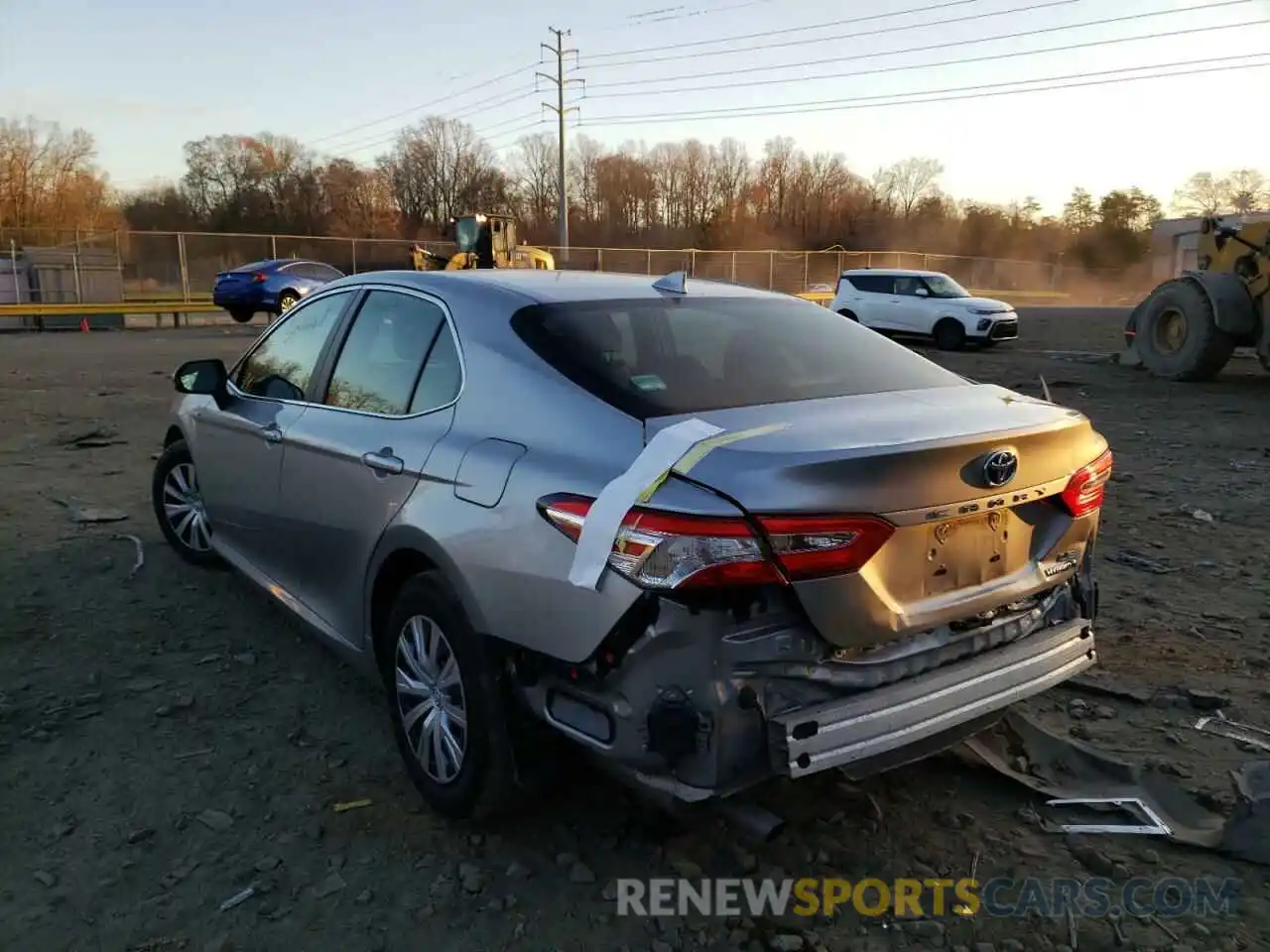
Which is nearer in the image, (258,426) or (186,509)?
(258,426)

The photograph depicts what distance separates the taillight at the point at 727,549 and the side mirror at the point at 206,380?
9.80 ft

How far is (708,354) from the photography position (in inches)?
123

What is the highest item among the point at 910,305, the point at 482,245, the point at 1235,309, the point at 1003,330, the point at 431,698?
the point at 482,245

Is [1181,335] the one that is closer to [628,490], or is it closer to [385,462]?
[385,462]

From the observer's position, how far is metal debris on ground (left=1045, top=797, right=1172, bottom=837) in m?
2.93

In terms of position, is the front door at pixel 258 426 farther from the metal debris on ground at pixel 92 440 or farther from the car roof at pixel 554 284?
the metal debris on ground at pixel 92 440

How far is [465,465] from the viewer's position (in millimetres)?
2771

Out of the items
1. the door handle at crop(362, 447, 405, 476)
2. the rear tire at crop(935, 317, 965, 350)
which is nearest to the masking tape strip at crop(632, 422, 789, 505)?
the door handle at crop(362, 447, 405, 476)

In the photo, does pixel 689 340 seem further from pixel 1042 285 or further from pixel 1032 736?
pixel 1042 285

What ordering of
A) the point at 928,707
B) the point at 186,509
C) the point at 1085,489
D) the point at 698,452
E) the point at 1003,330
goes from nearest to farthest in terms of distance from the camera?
1. the point at 698,452
2. the point at 928,707
3. the point at 1085,489
4. the point at 186,509
5. the point at 1003,330

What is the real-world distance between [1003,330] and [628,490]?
19.4 m

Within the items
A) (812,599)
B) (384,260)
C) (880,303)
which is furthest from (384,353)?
(384,260)

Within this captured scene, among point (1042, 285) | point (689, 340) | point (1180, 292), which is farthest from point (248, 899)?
point (1042, 285)

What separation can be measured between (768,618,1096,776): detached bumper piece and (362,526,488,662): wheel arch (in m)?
0.91
